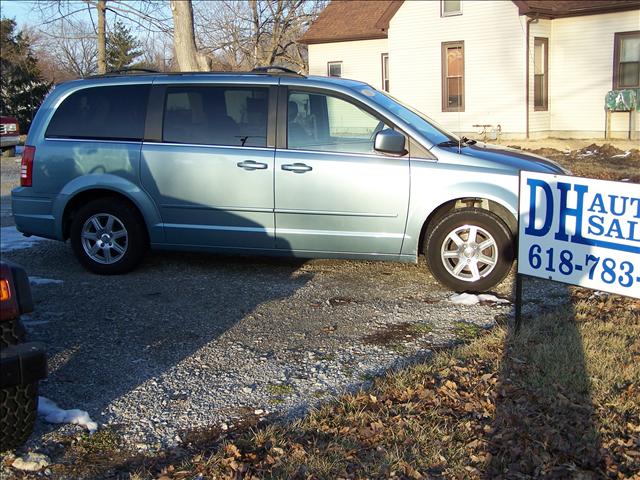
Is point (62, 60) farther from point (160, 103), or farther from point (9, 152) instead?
point (160, 103)

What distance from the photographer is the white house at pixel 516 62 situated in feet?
65.3

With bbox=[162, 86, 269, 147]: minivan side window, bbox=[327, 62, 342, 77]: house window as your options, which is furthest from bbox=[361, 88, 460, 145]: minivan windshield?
bbox=[327, 62, 342, 77]: house window

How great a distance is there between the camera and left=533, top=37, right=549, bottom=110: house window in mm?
20594

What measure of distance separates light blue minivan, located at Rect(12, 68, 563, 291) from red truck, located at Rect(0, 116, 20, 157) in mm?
18684

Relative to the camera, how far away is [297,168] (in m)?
6.61

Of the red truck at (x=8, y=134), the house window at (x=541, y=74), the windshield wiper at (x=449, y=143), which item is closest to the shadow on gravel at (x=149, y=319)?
the windshield wiper at (x=449, y=143)

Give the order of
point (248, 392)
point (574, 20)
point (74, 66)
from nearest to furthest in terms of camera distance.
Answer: point (248, 392), point (574, 20), point (74, 66)

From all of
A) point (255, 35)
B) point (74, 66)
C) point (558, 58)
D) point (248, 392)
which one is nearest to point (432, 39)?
point (558, 58)

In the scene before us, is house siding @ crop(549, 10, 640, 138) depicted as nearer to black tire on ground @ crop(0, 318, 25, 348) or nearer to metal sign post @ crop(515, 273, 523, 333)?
metal sign post @ crop(515, 273, 523, 333)

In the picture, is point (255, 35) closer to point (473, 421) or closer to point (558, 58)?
point (558, 58)

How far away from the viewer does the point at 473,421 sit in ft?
12.8

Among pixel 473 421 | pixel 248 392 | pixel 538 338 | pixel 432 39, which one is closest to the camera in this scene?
pixel 473 421

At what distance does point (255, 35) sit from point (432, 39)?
35.3 feet

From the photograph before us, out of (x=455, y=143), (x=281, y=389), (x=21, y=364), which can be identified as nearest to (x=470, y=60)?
(x=455, y=143)
